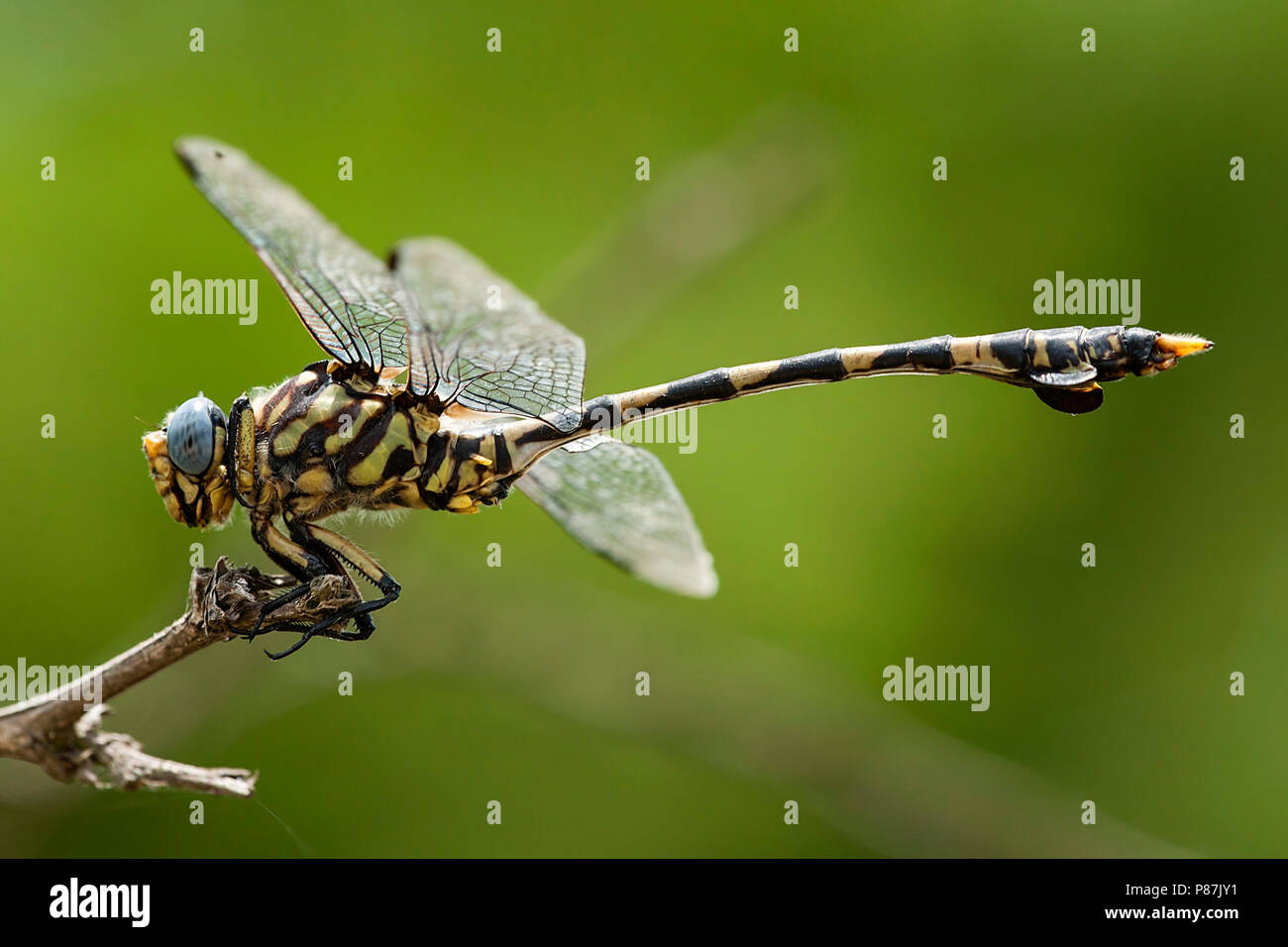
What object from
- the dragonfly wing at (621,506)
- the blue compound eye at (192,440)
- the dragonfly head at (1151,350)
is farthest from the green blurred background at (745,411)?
the dragonfly head at (1151,350)

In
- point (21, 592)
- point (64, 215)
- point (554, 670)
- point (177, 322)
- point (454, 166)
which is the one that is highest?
point (454, 166)

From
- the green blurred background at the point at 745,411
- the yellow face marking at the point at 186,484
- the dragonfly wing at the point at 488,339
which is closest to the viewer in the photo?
the dragonfly wing at the point at 488,339

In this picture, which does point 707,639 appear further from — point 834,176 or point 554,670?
point 834,176

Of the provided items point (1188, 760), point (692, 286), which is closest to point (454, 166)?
point (692, 286)

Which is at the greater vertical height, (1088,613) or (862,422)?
(862,422)

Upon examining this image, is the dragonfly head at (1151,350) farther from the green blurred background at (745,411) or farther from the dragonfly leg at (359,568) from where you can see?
the green blurred background at (745,411)
